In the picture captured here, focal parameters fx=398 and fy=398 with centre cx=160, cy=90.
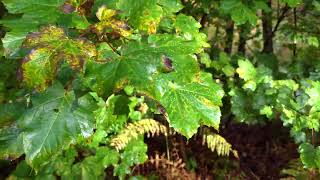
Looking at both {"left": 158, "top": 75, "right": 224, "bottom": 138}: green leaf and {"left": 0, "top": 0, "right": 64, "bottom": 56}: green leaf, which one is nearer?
{"left": 158, "top": 75, "right": 224, "bottom": 138}: green leaf

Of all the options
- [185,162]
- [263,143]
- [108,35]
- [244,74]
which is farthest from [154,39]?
[263,143]

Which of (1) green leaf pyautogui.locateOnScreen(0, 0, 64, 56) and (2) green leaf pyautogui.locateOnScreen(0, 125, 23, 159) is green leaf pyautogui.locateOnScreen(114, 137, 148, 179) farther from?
(1) green leaf pyautogui.locateOnScreen(0, 0, 64, 56)

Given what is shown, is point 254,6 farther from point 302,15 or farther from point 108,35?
point 108,35

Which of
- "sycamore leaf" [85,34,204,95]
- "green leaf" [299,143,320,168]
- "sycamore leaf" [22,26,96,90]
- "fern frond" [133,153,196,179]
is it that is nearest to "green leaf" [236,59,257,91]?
"green leaf" [299,143,320,168]

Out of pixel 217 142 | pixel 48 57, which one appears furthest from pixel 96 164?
pixel 48 57

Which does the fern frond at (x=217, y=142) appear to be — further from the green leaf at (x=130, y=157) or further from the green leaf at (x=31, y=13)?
the green leaf at (x=31, y=13)
